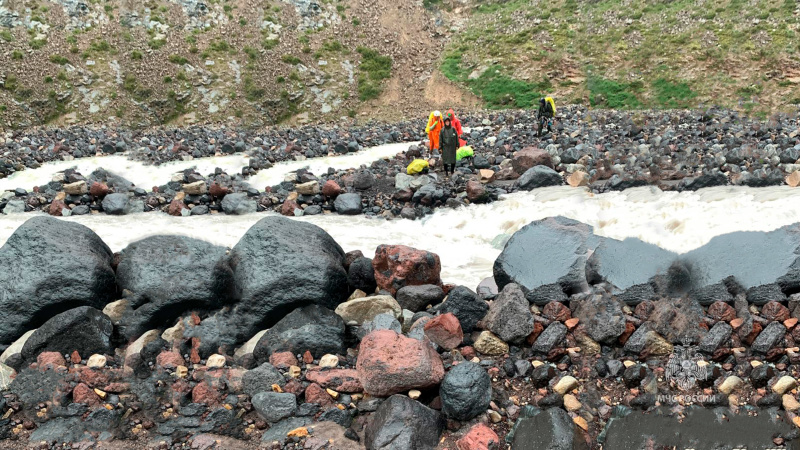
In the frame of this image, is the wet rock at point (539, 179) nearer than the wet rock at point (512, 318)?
No

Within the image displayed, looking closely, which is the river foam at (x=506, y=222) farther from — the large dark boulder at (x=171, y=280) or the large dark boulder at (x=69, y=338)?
the large dark boulder at (x=69, y=338)

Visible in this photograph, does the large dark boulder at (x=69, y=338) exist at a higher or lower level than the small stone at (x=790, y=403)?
lower

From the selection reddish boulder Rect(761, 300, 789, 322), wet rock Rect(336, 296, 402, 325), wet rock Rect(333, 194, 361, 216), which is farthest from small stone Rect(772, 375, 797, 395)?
wet rock Rect(333, 194, 361, 216)

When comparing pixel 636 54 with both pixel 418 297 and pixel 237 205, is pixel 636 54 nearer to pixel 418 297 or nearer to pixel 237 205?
pixel 237 205

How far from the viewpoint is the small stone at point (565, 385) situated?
5.55m

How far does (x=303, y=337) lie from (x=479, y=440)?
245cm

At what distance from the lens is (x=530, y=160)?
576 inches

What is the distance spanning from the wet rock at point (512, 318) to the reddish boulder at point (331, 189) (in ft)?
27.8

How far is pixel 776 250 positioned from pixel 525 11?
39633 mm

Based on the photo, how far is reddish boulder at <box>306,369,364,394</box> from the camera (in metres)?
5.85

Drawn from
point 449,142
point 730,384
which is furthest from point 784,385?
point 449,142

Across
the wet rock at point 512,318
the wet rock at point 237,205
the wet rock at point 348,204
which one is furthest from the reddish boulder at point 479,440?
the wet rock at point 237,205

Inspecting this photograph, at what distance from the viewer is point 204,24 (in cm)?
4000

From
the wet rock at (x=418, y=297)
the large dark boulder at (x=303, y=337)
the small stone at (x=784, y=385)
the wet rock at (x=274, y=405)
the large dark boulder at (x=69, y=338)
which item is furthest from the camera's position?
the wet rock at (x=418, y=297)
